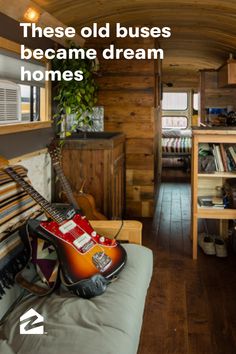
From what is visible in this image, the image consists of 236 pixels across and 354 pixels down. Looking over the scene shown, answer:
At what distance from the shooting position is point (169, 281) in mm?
3486

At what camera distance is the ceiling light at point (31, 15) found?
121 inches

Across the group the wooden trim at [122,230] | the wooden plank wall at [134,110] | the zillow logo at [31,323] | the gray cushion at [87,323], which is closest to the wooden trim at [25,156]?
the wooden trim at [122,230]

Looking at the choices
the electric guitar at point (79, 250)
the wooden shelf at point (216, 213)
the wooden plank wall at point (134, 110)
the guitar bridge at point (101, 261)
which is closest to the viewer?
the electric guitar at point (79, 250)

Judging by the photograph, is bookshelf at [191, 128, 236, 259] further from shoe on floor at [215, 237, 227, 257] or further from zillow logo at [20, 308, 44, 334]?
zillow logo at [20, 308, 44, 334]

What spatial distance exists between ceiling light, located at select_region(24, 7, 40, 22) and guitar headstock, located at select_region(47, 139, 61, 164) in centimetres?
106

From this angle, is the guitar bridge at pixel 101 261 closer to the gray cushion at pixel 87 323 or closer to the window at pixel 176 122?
the gray cushion at pixel 87 323

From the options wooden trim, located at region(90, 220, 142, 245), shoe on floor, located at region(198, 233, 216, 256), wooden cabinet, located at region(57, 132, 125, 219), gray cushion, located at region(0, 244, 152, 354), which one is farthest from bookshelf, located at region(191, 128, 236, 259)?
gray cushion, located at region(0, 244, 152, 354)

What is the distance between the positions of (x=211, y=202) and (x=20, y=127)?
6.30ft

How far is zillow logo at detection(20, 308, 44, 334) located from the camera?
177 cm

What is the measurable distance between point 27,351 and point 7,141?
1.67 meters

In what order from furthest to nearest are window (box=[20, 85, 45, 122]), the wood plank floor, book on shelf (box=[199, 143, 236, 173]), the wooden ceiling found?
book on shelf (box=[199, 143, 236, 173])
the wooden ceiling
window (box=[20, 85, 45, 122])
the wood plank floor

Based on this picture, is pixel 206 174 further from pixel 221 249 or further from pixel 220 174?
pixel 221 249

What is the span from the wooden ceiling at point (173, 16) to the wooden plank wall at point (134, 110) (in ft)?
1.79

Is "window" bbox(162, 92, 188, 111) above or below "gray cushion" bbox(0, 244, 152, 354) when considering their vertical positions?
above
